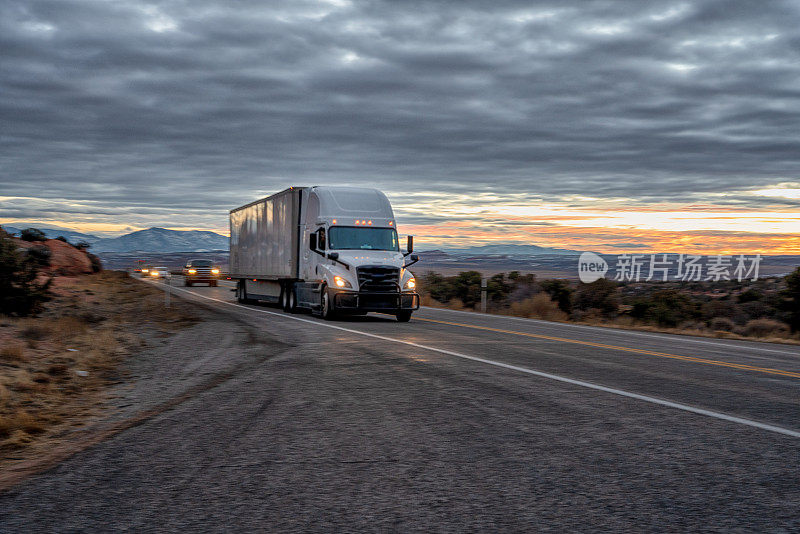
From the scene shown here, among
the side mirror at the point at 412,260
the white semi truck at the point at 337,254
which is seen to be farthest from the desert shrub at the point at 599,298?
the white semi truck at the point at 337,254

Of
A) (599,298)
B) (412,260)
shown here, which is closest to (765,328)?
(599,298)

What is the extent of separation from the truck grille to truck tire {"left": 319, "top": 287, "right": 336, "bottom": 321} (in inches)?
42.7

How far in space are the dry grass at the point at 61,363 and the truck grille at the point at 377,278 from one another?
481 centimetres

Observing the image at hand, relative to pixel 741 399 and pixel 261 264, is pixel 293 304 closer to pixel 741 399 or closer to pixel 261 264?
pixel 261 264

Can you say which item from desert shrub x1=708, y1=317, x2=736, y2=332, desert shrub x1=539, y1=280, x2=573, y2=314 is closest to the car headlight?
desert shrub x1=708, y1=317, x2=736, y2=332

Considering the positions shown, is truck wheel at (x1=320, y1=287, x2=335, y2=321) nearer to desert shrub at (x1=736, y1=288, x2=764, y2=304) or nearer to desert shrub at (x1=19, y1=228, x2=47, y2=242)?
desert shrub at (x1=736, y1=288, x2=764, y2=304)

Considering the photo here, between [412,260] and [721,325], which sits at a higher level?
[412,260]

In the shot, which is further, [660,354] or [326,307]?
[326,307]

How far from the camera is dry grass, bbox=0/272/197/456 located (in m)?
Result: 7.09

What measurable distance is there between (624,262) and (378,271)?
6836 cm

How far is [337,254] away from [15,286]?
32.8ft

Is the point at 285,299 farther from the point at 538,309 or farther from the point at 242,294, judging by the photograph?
the point at 538,309

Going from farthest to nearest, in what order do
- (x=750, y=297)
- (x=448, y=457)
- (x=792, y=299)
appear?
1. (x=750, y=297)
2. (x=792, y=299)
3. (x=448, y=457)

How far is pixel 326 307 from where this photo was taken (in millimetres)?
21234
